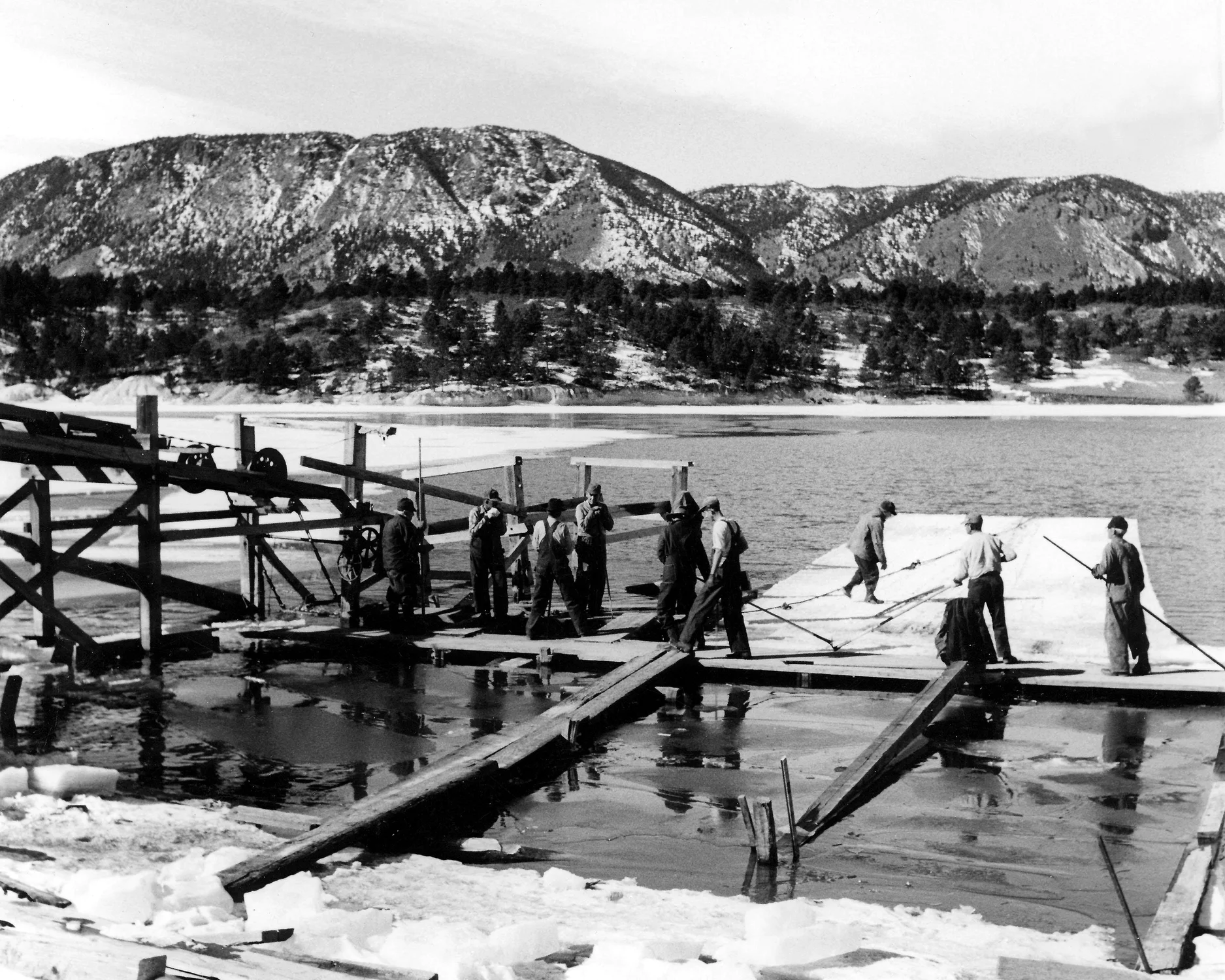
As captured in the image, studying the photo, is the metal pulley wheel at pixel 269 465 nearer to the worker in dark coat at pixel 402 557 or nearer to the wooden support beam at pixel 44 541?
the worker in dark coat at pixel 402 557

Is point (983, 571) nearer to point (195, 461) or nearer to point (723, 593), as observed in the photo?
point (723, 593)

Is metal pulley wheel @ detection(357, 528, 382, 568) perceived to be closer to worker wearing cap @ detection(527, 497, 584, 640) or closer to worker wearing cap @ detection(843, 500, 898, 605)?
worker wearing cap @ detection(527, 497, 584, 640)

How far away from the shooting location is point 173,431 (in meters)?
67.2

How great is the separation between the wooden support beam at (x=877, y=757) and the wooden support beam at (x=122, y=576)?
860 centimetres

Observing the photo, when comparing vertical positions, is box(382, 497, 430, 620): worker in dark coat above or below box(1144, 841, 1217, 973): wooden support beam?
above

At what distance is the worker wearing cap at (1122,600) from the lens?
1364 cm

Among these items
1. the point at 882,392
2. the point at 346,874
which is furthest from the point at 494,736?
the point at 882,392

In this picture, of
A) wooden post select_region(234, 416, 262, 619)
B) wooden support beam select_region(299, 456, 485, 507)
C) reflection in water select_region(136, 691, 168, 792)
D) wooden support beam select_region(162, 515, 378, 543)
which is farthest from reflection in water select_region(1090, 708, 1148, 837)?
wooden post select_region(234, 416, 262, 619)

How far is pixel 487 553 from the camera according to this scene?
55.9ft

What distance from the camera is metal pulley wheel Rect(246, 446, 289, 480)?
15.8 m

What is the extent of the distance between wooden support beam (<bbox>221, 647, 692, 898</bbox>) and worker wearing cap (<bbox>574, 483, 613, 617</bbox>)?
10.6ft

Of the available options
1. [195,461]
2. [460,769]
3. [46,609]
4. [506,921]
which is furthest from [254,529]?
[506,921]

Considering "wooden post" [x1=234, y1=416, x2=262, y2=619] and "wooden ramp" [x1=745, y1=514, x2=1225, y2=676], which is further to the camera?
"wooden post" [x1=234, y1=416, x2=262, y2=619]

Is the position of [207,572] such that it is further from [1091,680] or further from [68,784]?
[1091,680]
